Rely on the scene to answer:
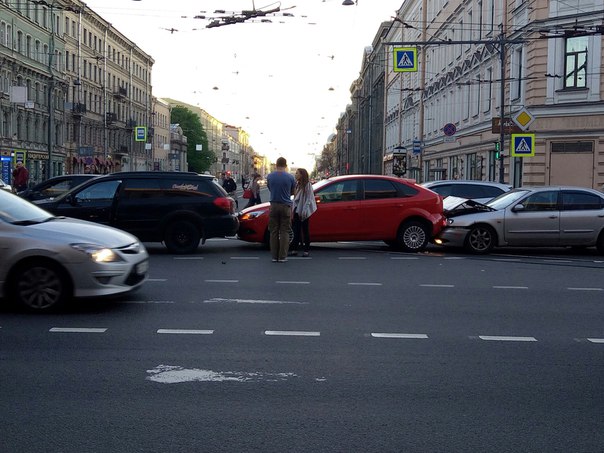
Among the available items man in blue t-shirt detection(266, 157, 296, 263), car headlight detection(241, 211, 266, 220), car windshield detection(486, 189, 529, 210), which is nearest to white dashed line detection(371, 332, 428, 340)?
man in blue t-shirt detection(266, 157, 296, 263)

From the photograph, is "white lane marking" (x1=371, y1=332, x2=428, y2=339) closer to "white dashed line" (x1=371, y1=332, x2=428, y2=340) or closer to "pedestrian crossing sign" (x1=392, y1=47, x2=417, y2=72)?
"white dashed line" (x1=371, y1=332, x2=428, y2=340)

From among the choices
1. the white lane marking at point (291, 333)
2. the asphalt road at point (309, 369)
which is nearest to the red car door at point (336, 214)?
the asphalt road at point (309, 369)

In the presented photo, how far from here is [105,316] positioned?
879 cm

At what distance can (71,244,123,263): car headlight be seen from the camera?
887 centimetres

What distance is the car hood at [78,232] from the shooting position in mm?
8961

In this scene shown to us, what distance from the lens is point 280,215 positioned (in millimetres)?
14516

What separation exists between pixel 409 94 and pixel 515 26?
32.1 metres

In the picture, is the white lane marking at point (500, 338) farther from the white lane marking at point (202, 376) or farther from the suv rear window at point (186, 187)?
the suv rear window at point (186, 187)

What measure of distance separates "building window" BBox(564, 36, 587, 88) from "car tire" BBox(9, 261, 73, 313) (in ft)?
92.9

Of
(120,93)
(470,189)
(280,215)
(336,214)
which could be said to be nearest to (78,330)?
(280,215)

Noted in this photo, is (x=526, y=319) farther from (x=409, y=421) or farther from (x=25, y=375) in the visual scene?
(x=25, y=375)

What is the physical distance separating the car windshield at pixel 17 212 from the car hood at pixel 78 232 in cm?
14

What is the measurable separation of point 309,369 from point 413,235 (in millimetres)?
10681

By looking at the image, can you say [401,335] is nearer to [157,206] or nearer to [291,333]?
[291,333]
